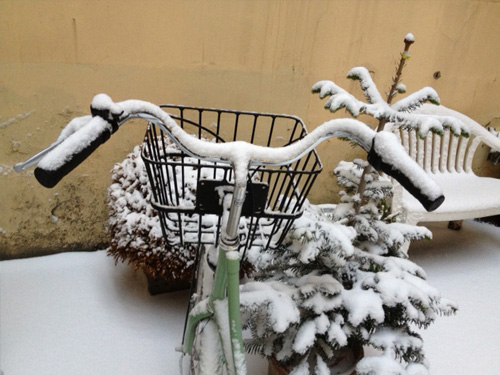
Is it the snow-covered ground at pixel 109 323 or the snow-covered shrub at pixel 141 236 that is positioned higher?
the snow-covered shrub at pixel 141 236

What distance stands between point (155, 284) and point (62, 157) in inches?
55.9

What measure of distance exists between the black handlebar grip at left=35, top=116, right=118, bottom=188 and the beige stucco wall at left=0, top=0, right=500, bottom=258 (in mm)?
1378

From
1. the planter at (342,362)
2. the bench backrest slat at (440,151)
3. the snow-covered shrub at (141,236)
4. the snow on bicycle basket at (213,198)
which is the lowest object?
the planter at (342,362)

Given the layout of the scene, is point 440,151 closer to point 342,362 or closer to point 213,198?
point 342,362

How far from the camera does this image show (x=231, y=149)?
846 millimetres

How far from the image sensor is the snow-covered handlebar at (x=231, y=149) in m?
0.74

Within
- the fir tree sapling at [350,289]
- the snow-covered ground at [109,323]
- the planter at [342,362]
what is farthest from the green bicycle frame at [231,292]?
the snow-covered ground at [109,323]

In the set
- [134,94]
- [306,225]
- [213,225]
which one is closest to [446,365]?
[306,225]

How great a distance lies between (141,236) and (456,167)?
237cm

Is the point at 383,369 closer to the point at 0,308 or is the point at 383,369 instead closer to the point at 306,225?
the point at 306,225

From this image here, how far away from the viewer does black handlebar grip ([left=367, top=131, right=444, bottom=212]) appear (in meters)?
0.77

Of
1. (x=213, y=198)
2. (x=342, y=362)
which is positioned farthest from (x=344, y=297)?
(x=213, y=198)

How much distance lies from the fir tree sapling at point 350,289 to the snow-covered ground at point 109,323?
1.62 ft

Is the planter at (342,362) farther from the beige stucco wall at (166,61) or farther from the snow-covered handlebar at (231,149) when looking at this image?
the beige stucco wall at (166,61)
